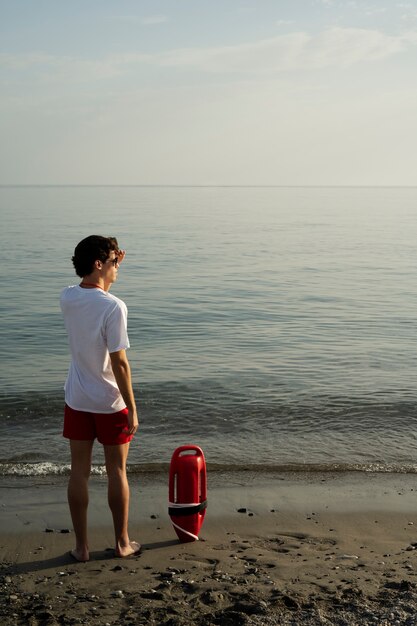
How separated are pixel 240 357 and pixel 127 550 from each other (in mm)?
8122

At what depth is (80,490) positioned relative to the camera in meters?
5.13

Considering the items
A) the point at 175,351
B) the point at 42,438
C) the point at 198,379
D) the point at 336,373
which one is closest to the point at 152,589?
the point at 42,438

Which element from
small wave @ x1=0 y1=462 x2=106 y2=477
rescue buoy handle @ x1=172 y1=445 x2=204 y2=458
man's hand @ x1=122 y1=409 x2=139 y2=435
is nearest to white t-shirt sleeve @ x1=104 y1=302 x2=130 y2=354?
man's hand @ x1=122 y1=409 x2=139 y2=435

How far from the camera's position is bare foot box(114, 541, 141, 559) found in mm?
5246

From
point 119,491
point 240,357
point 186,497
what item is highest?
point 119,491

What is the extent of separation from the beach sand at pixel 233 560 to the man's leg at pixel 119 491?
0.13 m

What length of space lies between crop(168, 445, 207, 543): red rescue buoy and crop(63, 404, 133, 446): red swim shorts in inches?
23.8

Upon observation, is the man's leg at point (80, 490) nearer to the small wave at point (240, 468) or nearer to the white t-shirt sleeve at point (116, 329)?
the white t-shirt sleeve at point (116, 329)

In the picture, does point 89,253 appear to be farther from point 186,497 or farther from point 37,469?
point 37,469

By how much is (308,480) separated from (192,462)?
2.02m

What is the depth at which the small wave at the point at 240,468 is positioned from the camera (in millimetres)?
7391

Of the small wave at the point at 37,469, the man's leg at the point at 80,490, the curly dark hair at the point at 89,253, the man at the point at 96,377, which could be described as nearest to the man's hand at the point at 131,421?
the man at the point at 96,377

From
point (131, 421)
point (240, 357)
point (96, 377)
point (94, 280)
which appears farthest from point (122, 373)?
point (240, 357)

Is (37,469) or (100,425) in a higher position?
(100,425)
